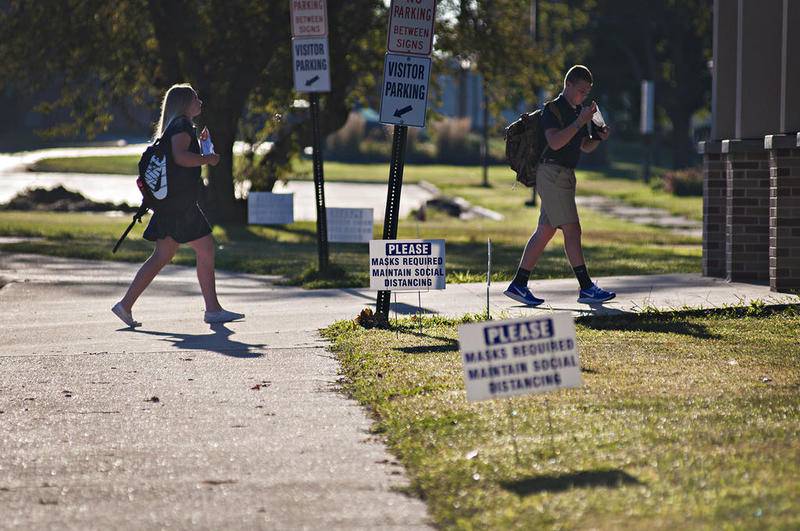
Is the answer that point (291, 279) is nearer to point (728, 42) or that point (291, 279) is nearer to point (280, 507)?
point (728, 42)

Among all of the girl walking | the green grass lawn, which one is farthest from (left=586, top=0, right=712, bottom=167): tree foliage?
the green grass lawn

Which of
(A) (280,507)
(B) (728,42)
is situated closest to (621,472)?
(A) (280,507)

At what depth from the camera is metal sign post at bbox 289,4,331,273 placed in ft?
41.9

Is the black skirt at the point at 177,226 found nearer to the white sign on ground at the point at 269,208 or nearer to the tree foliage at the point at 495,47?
the white sign on ground at the point at 269,208

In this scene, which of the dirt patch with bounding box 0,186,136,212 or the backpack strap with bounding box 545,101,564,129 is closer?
the backpack strap with bounding box 545,101,564,129

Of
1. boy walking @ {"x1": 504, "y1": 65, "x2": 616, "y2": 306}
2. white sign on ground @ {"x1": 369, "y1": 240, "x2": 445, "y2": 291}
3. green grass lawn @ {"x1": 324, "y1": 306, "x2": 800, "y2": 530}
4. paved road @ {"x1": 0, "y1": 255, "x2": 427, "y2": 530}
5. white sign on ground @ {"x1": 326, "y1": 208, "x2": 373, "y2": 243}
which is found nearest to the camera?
green grass lawn @ {"x1": 324, "y1": 306, "x2": 800, "y2": 530}

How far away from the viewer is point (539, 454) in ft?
20.6

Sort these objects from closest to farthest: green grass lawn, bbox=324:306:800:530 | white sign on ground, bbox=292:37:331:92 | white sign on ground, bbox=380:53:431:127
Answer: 1. green grass lawn, bbox=324:306:800:530
2. white sign on ground, bbox=380:53:431:127
3. white sign on ground, bbox=292:37:331:92

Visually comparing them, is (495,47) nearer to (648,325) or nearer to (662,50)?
(648,325)

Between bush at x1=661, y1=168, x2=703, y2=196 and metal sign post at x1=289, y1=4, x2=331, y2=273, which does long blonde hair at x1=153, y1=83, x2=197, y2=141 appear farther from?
bush at x1=661, y1=168, x2=703, y2=196

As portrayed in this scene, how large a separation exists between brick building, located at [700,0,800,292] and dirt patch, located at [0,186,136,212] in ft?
64.0

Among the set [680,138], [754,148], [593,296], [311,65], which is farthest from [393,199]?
[680,138]

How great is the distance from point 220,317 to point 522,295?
2.45 meters

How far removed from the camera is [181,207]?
36.3 feet
